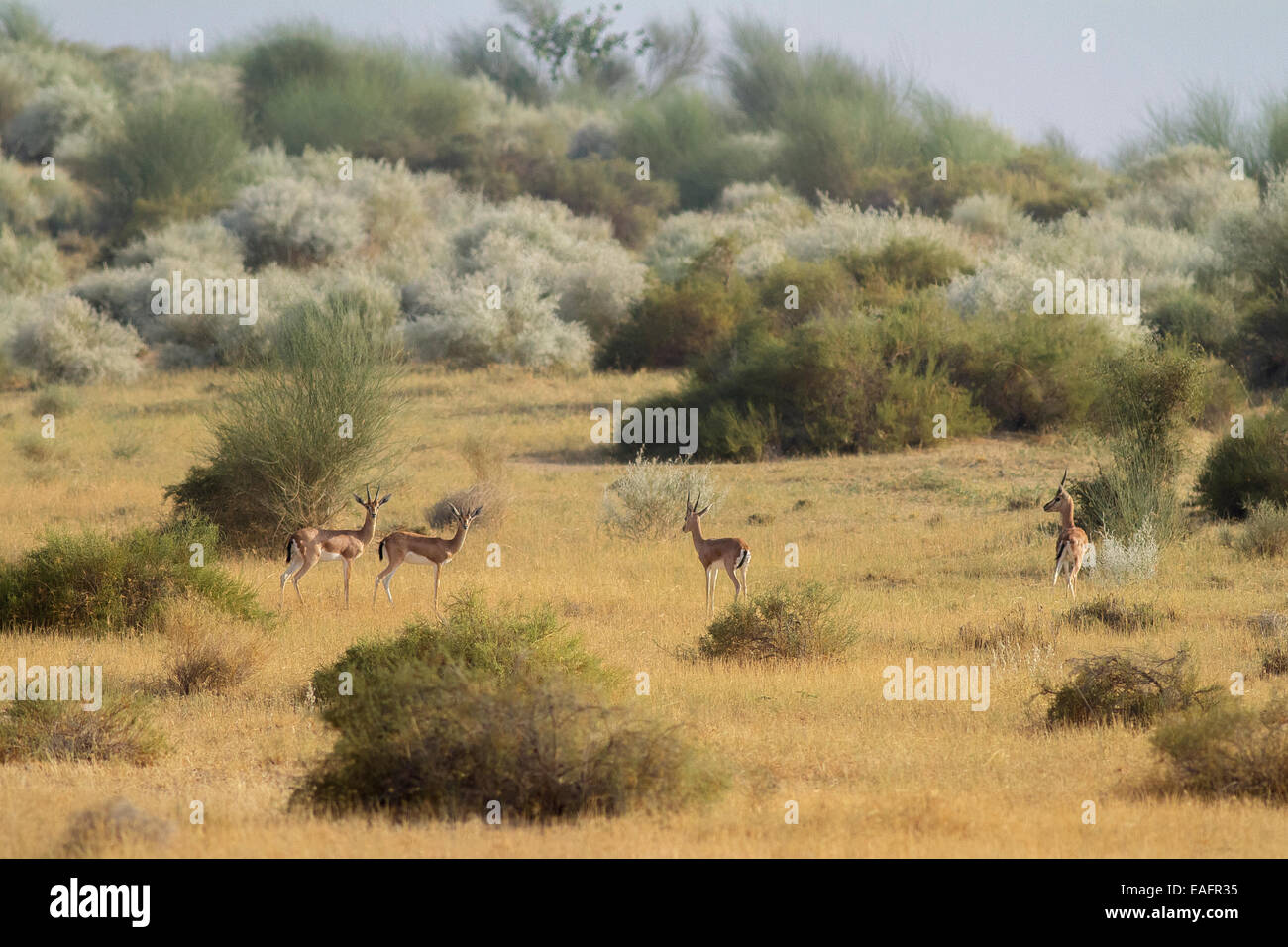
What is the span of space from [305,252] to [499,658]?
40.5 meters

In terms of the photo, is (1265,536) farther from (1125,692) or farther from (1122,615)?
(1125,692)

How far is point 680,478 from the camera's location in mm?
17297

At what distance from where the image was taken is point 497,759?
6.43m

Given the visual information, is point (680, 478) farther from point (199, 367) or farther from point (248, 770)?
point (199, 367)

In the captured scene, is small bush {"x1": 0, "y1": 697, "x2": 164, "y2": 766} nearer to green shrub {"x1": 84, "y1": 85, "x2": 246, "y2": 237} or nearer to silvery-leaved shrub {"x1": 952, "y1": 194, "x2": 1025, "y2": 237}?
silvery-leaved shrub {"x1": 952, "y1": 194, "x2": 1025, "y2": 237}

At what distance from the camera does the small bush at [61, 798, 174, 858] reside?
5.66 metres

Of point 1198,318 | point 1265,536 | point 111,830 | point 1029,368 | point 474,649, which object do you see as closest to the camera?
point 111,830

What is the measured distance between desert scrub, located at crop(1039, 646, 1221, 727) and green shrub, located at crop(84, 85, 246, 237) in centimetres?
4924

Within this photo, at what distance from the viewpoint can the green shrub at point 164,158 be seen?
178ft

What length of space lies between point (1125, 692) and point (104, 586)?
8.05 metres

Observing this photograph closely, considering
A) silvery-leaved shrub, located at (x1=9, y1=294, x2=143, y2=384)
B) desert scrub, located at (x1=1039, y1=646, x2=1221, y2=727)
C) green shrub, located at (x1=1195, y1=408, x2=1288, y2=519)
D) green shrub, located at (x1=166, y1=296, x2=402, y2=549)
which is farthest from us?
silvery-leaved shrub, located at (x1=9, y1=294, x2=143, y2=384)

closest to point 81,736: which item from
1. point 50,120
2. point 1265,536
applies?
point 1265,536

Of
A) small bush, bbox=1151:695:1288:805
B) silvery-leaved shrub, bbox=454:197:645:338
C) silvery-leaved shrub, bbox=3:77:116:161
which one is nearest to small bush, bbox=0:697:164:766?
small bush, bbox=1151:695:1288:805
